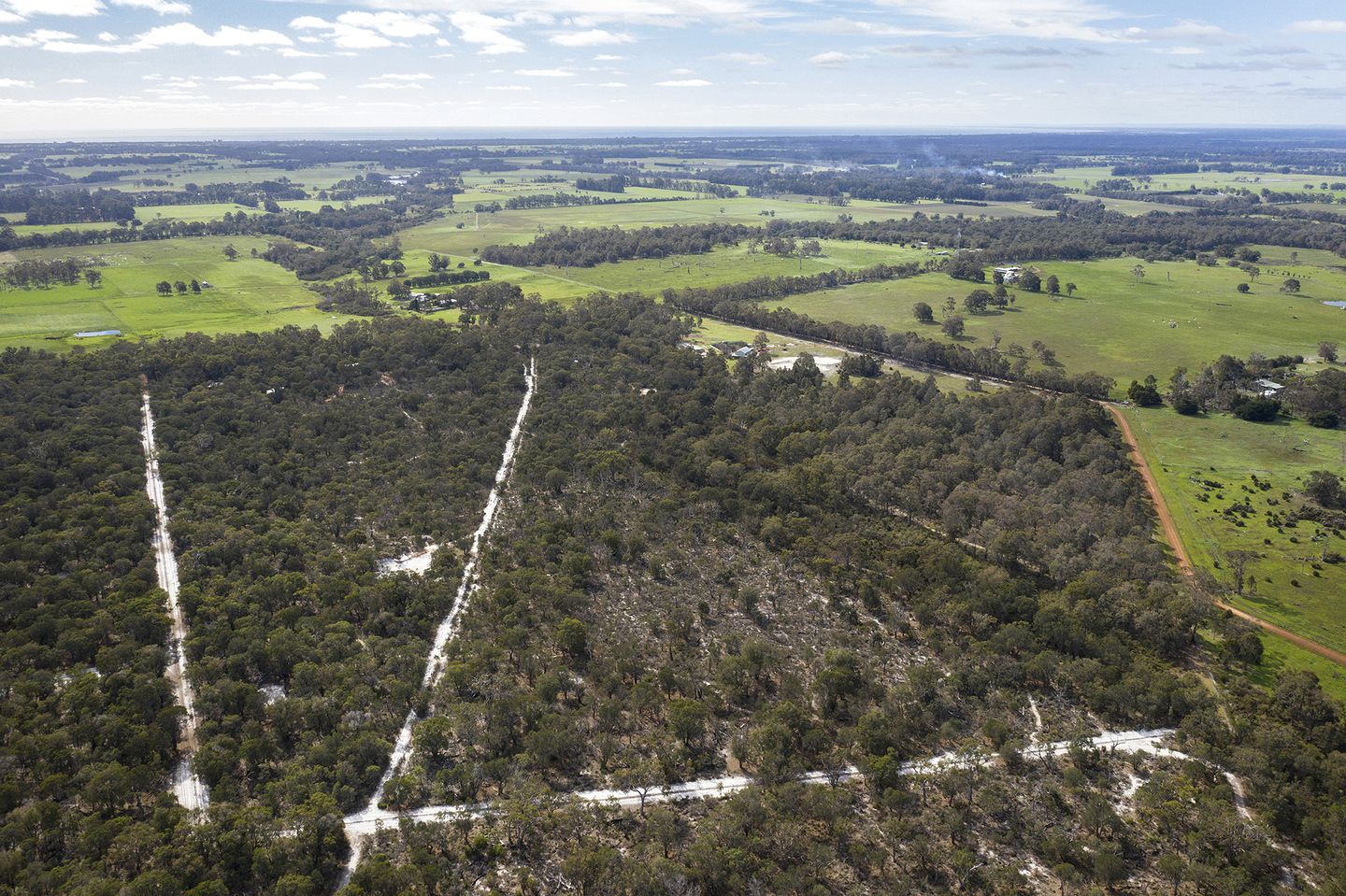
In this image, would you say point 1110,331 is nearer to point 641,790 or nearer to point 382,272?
point 641,790

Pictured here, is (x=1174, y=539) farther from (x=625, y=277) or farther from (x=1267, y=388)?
(x=625, y=277)

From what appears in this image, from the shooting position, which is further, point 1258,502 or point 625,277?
point 625,277

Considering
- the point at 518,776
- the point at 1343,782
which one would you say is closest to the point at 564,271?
the point at 518,776

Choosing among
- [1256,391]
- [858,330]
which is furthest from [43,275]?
[1256,391]

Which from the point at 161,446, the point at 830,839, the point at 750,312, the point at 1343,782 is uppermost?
the point at 750,312

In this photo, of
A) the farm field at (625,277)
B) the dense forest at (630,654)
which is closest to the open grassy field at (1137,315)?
the farm field at (625,277)

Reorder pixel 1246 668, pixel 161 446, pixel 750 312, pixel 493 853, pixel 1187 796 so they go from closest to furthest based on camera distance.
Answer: pixel 493 853, pixel 1187 796, pixel 1246 668, pixel 161 446, pixel 750 312

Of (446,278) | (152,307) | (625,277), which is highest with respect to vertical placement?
(625,277)

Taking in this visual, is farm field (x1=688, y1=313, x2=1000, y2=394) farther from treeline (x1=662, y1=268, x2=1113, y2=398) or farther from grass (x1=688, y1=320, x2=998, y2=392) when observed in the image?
treeline (x1=662, y1=268, x2=1113, y2=398)
